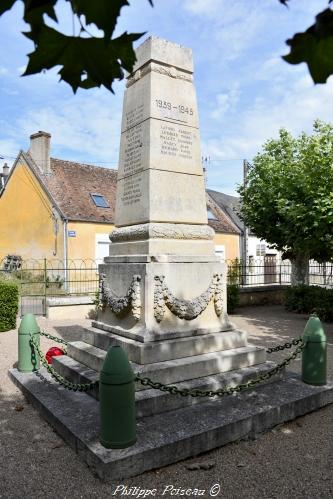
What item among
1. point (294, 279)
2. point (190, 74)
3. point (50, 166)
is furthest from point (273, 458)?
point (50, 166)

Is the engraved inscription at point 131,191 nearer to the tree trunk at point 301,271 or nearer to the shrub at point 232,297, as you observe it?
the shrub at point 232,297

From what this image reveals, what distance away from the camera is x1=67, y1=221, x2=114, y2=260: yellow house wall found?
19.7 m

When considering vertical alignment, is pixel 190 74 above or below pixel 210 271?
above

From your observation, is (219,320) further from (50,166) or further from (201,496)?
(50,166)

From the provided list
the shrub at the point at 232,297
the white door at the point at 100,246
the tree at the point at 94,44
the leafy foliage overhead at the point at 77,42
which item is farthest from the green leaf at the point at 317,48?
the white door at the point at 100,246

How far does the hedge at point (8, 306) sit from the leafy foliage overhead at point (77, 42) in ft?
31.6

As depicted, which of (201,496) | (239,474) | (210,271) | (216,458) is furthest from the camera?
(210,271)

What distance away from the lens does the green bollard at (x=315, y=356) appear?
4992mm

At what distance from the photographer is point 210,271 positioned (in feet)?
17.7

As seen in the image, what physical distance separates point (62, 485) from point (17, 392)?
2451mm

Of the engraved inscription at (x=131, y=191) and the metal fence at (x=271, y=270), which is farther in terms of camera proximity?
the metal fence at (x=271, y=270)

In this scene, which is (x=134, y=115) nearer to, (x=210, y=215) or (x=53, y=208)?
(x=53, y=208)

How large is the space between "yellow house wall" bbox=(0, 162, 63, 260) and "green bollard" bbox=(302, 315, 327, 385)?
16225mm

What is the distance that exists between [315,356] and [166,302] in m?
1.89
